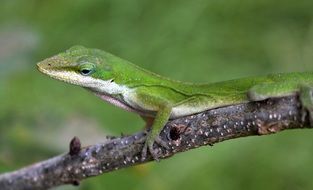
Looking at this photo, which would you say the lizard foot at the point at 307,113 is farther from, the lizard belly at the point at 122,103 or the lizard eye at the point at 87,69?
the lizard eye at the point at 87,69

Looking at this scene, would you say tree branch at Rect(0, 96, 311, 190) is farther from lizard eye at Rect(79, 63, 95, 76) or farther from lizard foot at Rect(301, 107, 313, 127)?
lizard eye at Rect(79, 63, 95, 76)

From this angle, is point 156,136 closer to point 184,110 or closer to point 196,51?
point 184,110

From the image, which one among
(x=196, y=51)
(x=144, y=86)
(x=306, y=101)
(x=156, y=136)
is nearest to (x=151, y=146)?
(x=156, y=136)

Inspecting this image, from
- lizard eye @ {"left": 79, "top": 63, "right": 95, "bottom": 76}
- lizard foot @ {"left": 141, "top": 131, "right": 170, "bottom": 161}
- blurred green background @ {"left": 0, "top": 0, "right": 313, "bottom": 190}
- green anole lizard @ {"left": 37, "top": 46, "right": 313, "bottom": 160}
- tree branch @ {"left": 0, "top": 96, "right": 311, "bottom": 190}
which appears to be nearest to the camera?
tree branch @ {"left": 0, "top": 96, "right": 311, "bottom": 190}

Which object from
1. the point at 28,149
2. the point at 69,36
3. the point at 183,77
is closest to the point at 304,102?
the point at 28,149

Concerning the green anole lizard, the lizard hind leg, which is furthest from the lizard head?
the lizard hind leg

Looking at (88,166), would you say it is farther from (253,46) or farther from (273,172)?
(253,46)
